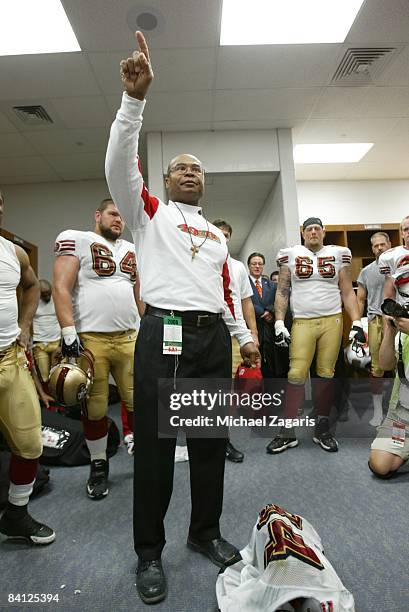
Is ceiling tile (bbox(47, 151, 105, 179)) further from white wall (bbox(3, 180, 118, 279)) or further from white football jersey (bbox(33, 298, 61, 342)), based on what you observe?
white football jersey (bbox(33, 298, 61, 342))

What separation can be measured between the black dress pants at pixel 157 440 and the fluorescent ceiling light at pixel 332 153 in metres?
4.57

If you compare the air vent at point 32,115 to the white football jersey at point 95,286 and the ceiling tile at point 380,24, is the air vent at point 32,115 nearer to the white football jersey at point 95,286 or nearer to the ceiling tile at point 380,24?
the white football jersey at point 95,286

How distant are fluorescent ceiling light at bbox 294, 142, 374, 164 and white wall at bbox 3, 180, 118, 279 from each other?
10.1 ft

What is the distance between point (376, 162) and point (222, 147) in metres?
2.57

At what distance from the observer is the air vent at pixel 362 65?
Answer: 3.42 m

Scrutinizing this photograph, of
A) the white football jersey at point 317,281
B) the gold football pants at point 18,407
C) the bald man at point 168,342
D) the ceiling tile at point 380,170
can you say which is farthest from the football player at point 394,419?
the ceiling tile at point 380,170

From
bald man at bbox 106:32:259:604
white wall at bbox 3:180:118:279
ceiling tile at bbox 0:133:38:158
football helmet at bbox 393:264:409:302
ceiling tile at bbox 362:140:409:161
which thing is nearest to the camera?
bald man at bbox 106:32:259:604

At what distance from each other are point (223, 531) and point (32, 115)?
4438 millimetres

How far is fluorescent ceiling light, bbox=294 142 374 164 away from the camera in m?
5.22

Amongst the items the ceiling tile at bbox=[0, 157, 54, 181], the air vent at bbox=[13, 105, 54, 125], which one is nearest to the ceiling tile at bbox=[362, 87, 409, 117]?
the air vent at bbox=[13, 105, 54, 125]

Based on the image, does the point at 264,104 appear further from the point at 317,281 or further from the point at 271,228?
the point at 317,281

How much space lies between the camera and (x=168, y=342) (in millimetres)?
1395

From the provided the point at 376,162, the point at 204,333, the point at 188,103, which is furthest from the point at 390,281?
the point at 376,162

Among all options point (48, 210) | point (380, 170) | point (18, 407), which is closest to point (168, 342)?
point (18, 407)
